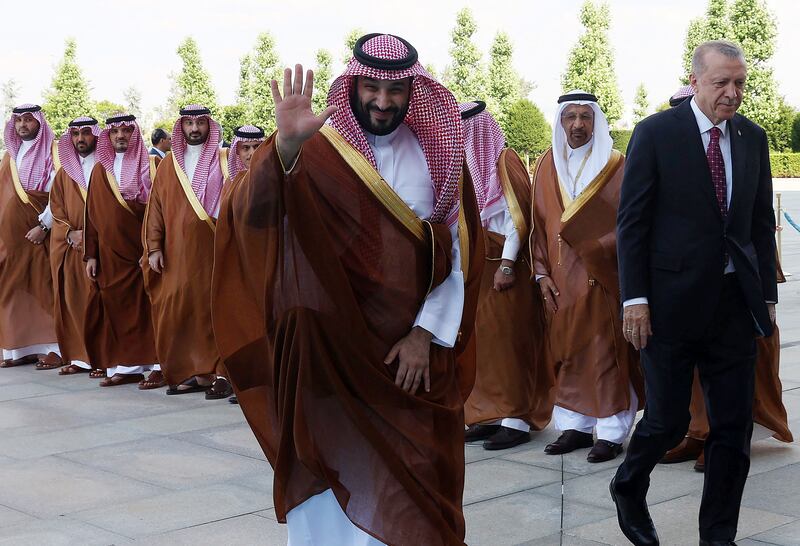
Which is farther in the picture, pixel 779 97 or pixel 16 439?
pixel 779 97

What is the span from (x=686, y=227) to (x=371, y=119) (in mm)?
1237

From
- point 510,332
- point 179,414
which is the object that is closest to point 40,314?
point 179,414

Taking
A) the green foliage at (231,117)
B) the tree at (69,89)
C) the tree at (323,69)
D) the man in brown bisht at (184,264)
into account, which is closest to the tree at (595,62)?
the tree at (323,69)

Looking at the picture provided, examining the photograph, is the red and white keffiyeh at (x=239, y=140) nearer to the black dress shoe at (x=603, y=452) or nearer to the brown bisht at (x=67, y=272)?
the brown bisht at (x=67, y=272)

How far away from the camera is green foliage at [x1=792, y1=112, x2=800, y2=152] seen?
42.9 m

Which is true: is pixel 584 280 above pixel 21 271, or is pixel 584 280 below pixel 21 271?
above

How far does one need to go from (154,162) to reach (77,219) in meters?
0.80

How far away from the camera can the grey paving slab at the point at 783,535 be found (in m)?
Result: 4.45

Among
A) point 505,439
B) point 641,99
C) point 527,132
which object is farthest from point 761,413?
point 641,99

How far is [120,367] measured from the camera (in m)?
9.27

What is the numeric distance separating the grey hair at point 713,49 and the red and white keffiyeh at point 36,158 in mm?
7407

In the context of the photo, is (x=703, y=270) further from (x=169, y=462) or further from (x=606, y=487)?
(x=169, y=462)

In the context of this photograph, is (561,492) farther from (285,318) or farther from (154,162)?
(154,162)

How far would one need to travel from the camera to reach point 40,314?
10.4m
